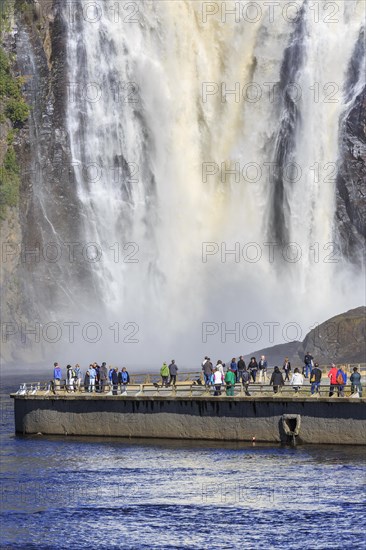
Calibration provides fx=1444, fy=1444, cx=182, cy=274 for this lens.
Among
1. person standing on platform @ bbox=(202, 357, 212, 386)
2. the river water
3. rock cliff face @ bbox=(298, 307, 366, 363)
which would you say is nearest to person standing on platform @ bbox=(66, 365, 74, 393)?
the river water

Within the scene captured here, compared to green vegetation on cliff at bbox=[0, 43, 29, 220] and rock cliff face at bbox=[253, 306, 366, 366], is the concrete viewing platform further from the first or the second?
green vegetation on cliff at bbox=[0, 43, 29, 220]

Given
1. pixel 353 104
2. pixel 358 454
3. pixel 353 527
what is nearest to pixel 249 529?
pixel 353 527

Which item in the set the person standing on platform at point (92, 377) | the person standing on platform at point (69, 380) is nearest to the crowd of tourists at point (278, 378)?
the person standing on platform at point (92, 377)

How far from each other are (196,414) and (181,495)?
10.1 metres

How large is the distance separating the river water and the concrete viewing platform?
66 centimetres

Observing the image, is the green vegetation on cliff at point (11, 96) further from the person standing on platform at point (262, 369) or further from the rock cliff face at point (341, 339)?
the person standing on platform at point (262, 369)

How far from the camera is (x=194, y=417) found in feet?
215

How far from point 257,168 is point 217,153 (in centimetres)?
723

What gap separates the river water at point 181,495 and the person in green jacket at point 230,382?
239cm

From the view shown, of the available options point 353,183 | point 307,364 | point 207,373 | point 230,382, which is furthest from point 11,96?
point 230,382

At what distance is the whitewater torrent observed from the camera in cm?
13462

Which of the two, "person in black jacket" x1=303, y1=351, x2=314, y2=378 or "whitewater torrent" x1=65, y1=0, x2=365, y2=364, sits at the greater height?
"whitewater torrent" x1=65, y1=0, x2=365, y2=364

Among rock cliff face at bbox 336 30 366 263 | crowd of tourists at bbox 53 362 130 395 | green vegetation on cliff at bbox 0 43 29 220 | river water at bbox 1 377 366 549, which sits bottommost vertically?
river water at bbox 1 377 366 549

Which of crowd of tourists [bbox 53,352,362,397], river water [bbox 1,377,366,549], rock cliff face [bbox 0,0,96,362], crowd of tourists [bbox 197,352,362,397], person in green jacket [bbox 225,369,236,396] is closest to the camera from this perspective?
river water [bbox 1,377,366,549]
